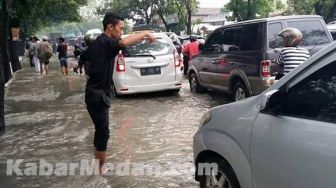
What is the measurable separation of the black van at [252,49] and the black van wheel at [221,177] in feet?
13.3

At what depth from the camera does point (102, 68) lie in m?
4.89

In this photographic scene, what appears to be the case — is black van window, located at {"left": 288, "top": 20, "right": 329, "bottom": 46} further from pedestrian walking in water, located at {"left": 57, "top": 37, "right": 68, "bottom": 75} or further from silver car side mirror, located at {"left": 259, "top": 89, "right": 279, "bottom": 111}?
pedestrian walking in water, located at {"left": 57, "top": 37, "right": 68, "bottom": 75}

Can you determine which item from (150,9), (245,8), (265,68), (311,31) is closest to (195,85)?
(265,68)

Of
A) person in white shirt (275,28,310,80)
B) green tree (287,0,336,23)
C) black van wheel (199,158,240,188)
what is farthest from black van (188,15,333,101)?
green tree (287,0,336,23)

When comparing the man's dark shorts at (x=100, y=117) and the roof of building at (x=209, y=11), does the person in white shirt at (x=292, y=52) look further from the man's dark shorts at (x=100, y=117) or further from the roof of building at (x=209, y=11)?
the roof of building at (x=209, y=11)

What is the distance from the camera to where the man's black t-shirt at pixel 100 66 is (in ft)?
15.8

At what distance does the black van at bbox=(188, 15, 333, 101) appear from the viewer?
7641 mm

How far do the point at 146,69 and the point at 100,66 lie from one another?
18.5 ft

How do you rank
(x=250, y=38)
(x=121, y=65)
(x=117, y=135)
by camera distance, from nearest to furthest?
(x=117, y=135) < (x=250, y=38) < (x=121, y=65)

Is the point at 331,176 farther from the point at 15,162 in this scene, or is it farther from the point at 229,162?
the point at 15,162

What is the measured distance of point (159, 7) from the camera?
43.8m

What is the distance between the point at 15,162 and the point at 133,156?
5.43ft

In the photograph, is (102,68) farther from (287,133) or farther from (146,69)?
(146,69)

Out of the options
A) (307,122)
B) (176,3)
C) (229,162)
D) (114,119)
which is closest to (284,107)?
(307,122)
